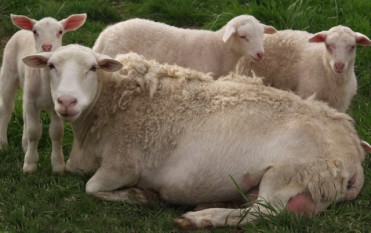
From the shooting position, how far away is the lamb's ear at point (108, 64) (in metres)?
5.21

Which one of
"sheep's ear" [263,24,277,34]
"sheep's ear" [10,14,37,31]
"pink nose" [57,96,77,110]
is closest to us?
"pink nose" [57,96,77,110]

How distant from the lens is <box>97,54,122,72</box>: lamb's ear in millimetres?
5215

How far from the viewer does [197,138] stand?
5.24 metres

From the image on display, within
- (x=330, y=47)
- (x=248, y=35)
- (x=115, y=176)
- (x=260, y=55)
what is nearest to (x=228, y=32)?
(x=248, y=35)

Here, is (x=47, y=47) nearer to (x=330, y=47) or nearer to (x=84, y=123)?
(x=84, y=123)

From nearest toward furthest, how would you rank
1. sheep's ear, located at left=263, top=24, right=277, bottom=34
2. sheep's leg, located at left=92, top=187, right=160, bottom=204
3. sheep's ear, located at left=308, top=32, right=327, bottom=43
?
sheep's leg, located at left=92, top=187, right=160, bottom=204
sheep's ear, located at left=308, top=32, right=327, bottom=43
sheep's ear, located at left=263, top=24, right=277, bottom=34

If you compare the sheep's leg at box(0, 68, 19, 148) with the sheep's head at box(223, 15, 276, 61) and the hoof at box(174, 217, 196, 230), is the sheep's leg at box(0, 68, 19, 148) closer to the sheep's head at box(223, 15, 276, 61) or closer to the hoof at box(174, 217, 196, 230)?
the sheep's head at box(223, 15, 276, 61)

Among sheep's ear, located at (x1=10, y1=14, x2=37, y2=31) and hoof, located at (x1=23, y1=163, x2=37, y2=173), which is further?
sheep's ear, located at (x1=10, y1=14, x2=37, y2=31)

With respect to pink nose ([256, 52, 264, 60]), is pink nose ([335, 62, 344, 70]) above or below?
above

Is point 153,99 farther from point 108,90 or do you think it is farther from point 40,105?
point 40,105

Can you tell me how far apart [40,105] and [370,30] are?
4.34 meters

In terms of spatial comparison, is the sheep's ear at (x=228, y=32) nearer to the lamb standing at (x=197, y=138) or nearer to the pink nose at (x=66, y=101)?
the lamb standing at (x=197, y=138)

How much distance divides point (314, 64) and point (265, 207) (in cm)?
250

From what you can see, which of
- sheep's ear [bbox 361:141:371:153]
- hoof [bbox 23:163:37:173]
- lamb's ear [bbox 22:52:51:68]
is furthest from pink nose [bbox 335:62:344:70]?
hoof [bbox 23:163:37:173]
